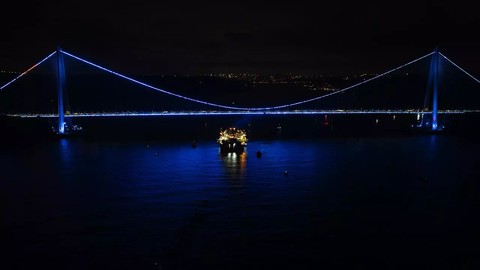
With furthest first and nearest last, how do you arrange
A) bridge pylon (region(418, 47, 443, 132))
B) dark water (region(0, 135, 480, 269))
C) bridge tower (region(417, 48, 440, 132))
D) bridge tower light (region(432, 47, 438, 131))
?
bridge pylon (region(418, 47, 443, 132)), bridge tower (region(417, 48, 440, 132)), bridge tower light (region(432, 47, 438, 131)), dark water (region(0, 135, 480, 269))

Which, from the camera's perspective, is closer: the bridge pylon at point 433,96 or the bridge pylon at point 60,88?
the bridge pylon at point 60,88

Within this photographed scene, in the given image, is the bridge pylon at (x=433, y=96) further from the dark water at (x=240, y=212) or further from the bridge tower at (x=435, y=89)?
the dark water at (x=240, y=212)

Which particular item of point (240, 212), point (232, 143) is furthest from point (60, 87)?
point (240, 212)

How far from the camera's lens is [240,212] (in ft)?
56.7

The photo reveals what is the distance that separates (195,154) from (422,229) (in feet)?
61.9

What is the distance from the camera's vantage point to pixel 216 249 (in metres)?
13.6

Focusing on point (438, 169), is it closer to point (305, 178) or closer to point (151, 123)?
point (305, 178)

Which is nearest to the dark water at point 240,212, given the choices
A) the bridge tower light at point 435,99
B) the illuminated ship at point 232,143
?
the illuminated ship at point 232,143

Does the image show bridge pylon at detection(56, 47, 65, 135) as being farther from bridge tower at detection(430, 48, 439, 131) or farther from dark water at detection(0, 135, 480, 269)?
bridge tower at detection(430, 48, 439, 131)

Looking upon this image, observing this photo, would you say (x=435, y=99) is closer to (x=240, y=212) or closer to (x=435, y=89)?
(x=435, y=89)

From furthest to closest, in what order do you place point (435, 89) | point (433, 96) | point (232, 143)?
point (433, 96)
point (435, 89)
point (232, 143)

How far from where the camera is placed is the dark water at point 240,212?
13078 mm

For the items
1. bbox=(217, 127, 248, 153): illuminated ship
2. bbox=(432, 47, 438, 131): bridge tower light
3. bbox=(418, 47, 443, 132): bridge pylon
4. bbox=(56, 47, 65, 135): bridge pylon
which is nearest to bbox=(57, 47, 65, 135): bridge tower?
bbox=(56, 47, 65, 135): bridge pylon

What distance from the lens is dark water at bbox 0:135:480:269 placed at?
1308cm
